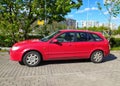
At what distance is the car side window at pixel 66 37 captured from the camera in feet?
30.4

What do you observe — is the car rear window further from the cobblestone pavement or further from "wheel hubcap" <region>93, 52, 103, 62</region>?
the cobblestone pavement

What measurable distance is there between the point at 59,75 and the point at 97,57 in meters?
3.13

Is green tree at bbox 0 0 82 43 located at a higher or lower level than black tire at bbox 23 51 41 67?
higher

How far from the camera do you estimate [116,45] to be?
16500mm

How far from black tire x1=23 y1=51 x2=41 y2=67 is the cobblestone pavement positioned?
24 centimetres

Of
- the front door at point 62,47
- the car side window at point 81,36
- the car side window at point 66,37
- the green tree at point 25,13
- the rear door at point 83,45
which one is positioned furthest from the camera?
the green tree at point 25,13

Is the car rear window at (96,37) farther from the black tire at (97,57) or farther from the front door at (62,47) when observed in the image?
the front door at (62,47)

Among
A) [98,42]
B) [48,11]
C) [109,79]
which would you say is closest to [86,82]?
[109,79]

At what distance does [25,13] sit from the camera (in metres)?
14.7

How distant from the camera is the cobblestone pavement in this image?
6398 mm

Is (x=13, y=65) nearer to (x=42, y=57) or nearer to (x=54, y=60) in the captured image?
(x=42, y=57)

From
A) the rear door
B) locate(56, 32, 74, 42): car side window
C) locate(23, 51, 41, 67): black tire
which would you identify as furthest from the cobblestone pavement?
locate(56, 32, 74, 42): car side window

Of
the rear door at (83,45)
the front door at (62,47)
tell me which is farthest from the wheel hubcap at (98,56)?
the front door at (62,47)

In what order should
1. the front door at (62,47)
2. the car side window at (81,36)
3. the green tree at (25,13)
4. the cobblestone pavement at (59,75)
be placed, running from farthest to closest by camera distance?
the green tree at (25,13) → the car side window at (81,36) → the front door at (62,47) → the cobblestone pavement at (59,75)
